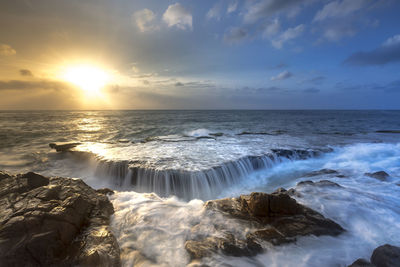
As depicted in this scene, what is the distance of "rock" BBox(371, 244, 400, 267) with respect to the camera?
2985mm

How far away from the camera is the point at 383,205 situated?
555cm

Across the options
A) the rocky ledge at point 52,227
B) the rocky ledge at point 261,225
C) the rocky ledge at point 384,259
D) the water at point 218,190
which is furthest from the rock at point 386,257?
the rocky ledge at point 52,227

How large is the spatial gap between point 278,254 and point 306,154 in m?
10.7

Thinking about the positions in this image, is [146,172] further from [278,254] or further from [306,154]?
[306,154]

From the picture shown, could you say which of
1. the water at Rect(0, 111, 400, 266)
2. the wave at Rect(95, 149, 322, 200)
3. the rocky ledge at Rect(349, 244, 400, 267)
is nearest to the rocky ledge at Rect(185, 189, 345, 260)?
the water at Rect(0, 111, 400, 266)

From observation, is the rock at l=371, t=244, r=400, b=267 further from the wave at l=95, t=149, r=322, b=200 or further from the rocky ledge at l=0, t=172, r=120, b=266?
the wave at l=95, t=149, r=322, b=200

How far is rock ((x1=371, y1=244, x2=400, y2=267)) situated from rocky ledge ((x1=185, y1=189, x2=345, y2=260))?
3.22ft

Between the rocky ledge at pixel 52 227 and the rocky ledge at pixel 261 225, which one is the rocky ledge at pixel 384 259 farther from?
the rocky ledge at pixel 52 227

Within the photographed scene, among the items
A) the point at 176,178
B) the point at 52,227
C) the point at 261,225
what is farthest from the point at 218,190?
the point at 52,227

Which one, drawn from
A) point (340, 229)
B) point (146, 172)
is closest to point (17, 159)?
point (146, 172)

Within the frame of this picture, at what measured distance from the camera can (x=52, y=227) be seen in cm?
330

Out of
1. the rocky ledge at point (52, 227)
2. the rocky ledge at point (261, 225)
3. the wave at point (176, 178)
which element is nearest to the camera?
the rocky ledge at point (52, 227)

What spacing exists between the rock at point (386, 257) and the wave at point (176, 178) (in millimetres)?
5000

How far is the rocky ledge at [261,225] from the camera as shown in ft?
11.8
